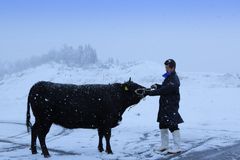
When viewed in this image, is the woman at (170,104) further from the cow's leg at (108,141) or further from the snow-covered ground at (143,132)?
the cow's leg at (108,141)

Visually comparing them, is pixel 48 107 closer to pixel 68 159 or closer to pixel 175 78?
pixel 68 159

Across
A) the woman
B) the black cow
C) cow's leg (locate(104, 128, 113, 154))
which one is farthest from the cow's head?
cow's leg (locate(104, 128, 113, 154))

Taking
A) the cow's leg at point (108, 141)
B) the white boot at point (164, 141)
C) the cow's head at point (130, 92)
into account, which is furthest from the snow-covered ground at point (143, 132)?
the cow's head at point (130, 92)

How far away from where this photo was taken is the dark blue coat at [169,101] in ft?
30.0

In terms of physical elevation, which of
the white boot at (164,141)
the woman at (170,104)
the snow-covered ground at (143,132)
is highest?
the woman at (170,104)

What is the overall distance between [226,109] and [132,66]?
24.4 m

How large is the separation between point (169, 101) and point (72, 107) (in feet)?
6.66

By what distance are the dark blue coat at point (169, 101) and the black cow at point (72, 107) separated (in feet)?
3.36

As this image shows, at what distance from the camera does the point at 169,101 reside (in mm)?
9250

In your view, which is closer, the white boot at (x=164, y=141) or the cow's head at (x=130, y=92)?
the white boot at (x=164, y=141)

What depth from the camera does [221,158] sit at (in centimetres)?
871

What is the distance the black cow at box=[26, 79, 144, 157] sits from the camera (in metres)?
9.22

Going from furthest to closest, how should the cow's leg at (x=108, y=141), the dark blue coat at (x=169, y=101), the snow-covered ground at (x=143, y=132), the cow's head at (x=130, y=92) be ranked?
the cow's head at (x=130, y=92)
the snow-covered ground at (x=143, y=132)
the cow's leg at (x=108, y=141)
the dark blue coat at (x=169, y=101)

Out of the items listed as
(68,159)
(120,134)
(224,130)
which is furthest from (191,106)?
(68,159)
